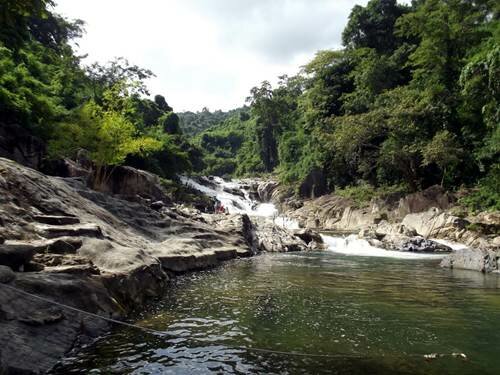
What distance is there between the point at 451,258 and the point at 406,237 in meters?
8.14

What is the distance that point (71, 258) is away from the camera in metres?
8.99

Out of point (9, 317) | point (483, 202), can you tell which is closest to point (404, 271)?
point (9, 317)

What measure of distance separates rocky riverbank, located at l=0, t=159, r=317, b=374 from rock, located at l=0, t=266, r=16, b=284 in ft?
0.06

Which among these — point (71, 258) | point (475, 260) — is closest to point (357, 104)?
point (475, 260)

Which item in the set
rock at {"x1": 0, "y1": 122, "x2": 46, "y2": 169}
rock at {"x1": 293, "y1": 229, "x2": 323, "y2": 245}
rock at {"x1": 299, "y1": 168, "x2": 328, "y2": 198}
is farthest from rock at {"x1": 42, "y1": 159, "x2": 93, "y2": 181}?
rock at {"x1": 299, "y1": 168, "x2": 328, "y2": 198}

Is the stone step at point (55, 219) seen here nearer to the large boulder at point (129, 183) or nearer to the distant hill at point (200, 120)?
the large boulder at point (129, 183)

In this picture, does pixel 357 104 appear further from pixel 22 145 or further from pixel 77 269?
pixel 77 269

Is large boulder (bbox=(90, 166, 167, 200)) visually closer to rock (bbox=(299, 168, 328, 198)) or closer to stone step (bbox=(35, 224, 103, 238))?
stone step (bbox=(35, 224, 103, 238))

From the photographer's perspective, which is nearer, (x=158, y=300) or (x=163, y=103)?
(x=158, y=300)

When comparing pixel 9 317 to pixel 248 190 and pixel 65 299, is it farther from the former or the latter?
pixel 248 190

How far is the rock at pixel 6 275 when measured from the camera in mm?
6818

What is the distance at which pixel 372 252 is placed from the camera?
81.9 ft

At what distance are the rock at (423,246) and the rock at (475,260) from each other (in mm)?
6341

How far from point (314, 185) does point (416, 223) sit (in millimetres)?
22213
